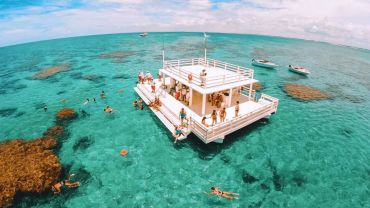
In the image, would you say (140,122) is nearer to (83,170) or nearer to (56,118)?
(83,170)

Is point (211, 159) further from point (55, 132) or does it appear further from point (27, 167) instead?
point (55, 132)

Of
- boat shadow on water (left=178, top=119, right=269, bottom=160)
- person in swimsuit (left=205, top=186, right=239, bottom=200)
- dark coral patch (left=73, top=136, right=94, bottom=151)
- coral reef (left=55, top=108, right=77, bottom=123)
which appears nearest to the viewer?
person in swimsuit (left=205, top=186, right=239, bottom=200)

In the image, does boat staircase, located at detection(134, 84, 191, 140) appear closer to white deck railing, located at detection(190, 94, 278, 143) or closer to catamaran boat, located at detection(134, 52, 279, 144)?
catamaran boat, located at detection(134, 52, 279, 144)

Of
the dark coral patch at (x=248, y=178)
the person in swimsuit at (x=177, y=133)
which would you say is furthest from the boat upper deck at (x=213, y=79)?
the dark coral patch at (x=248, y=178)

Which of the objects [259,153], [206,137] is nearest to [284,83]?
[259,153]

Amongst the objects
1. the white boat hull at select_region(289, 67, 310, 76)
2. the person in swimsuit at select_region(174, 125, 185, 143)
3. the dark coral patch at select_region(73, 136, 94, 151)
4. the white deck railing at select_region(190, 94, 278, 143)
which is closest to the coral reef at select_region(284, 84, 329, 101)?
the white boat hull at select_region(289, 67, 310, 76)

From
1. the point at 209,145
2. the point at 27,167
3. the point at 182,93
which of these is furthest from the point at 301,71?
the point at 27,167
